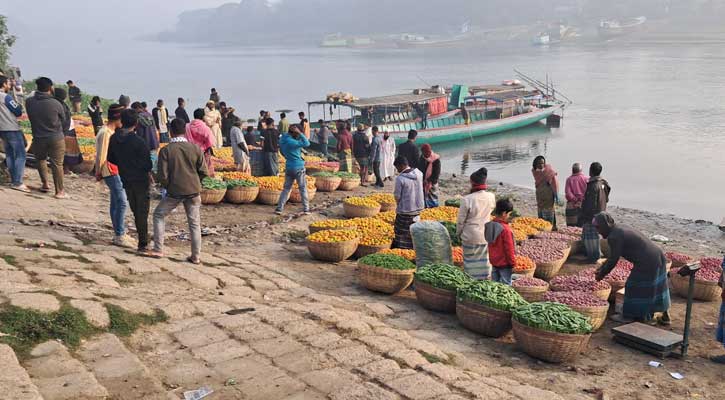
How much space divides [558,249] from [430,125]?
1071 inches

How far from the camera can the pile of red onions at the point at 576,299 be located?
8.23 meters

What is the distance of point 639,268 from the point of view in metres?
8.52

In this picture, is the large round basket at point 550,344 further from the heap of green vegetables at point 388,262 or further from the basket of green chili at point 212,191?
the basket of green chili at point 212,191

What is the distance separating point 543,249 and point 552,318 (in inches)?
164

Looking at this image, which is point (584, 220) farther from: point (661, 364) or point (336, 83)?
point (336, 83)

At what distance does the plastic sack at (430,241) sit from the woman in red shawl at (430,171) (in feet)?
10.8

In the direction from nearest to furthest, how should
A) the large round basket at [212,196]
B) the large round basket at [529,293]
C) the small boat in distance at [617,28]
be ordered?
the large round basket at [529,293], the large round basket at [212,196], the small boat in distance at [617,28]

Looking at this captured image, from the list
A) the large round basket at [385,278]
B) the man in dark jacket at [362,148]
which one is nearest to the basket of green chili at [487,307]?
the large round basket at [385,278]

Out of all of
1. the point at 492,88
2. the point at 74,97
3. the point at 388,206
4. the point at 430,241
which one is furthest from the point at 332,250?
the point at 492,88

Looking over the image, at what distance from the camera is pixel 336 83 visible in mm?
88750

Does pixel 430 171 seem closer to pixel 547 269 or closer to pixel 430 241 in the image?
pixel 547 269

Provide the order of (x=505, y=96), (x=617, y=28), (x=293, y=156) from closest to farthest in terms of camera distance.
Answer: (x=293, y=156), (x=505, y=96), (x=617, y=28)

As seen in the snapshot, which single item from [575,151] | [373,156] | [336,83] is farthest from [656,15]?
[373,156]

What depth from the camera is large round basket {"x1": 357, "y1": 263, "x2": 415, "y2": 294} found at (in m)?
8.97
